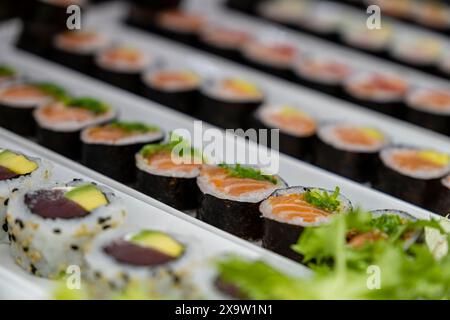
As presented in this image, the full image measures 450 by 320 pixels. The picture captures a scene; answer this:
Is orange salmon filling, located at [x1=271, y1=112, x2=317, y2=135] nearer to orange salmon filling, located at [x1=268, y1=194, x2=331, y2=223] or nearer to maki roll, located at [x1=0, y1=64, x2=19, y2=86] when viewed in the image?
orange salmon filling, located at [x1=268, y1=194, x2=331, y2=223]

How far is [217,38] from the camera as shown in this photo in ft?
14.2

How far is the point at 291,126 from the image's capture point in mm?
3410

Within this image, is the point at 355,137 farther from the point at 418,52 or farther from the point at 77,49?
the point at 77,49

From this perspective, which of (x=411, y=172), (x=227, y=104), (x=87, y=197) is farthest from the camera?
(x=227, y=104)

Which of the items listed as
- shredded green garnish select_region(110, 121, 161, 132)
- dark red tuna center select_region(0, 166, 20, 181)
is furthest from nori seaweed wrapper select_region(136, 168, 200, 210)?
dark red tuna center select_region(0, 166, 20, 181)

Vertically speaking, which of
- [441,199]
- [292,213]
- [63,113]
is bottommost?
[441,199]

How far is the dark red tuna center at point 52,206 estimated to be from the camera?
229cm

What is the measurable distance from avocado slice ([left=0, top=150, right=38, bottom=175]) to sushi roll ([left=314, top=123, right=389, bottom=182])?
49.5 inches

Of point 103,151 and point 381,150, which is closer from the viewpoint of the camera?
point 103,151

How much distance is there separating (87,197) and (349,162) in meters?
1.29

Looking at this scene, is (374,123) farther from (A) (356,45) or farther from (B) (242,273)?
(B) (242,273)

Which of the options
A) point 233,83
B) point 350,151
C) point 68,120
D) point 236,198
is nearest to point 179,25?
point 233,83
